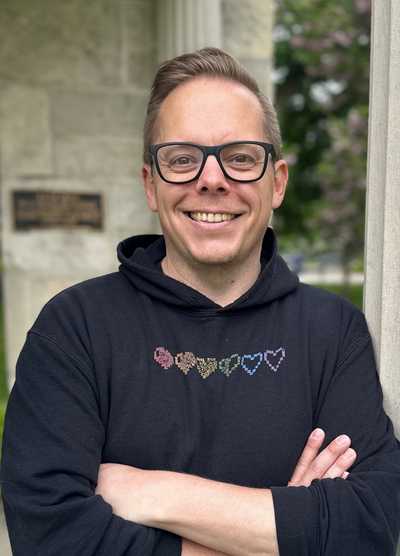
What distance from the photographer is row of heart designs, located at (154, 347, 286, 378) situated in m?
1.59

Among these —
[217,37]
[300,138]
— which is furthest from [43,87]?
[300,138]

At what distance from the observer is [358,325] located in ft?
5.60

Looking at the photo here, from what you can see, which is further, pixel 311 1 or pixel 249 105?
pixel 311 1

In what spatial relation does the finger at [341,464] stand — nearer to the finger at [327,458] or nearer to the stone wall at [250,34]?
the finger at [327,458]

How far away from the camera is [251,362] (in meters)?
1.62

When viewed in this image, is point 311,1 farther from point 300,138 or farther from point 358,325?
point 358,325

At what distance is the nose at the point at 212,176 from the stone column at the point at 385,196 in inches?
13.7

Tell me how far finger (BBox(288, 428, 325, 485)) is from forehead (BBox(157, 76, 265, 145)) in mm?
668

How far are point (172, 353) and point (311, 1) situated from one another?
905cm

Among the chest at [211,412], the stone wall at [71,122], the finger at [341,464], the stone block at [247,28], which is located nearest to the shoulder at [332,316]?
the chest at [211,412]

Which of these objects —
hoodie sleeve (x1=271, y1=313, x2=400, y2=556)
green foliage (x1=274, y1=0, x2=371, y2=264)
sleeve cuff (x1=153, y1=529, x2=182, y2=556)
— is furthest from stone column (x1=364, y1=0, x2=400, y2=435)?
green foliage (x1=274, y1=0, x2=371, y2=264)

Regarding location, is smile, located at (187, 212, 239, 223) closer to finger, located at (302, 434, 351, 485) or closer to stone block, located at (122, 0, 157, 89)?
finger, located at (302, 434, 351, 485)

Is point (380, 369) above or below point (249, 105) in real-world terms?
below

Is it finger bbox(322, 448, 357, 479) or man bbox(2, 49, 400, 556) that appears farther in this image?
finger bbox(322, 448, 357, 479)
